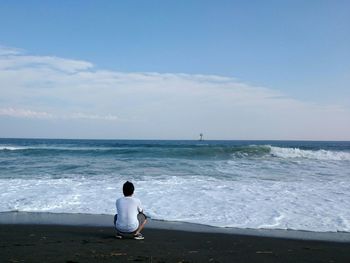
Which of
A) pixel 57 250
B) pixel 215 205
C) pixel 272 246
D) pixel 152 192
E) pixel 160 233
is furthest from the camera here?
pixel 152 192

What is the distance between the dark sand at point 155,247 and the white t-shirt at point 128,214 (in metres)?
0.26

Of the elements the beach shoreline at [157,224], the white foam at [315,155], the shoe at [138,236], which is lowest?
the beach shoreline at [157,224]

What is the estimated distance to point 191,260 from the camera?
5012 millimetres

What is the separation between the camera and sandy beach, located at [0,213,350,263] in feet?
16.8

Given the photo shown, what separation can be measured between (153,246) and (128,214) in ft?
2.70

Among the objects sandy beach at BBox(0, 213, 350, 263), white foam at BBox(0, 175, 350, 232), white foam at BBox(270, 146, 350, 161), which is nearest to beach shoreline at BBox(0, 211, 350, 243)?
sandy beach at BBox(0, 213, 350, 263)

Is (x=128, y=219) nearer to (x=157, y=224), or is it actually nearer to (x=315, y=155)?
(x=157, y=224)

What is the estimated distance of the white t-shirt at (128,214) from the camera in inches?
251

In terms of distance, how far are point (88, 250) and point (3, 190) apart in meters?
6.95

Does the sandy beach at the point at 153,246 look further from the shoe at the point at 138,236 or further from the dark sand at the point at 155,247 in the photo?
the shoe at the point at 138,236


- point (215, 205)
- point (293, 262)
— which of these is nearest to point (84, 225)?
point (215, 205)

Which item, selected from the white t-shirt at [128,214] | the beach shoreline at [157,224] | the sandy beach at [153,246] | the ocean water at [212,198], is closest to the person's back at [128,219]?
the white t-shirt at [128,214]

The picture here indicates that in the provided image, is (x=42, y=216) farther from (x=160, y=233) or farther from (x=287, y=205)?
(x=287, y=205)

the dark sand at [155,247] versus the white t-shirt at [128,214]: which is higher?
the white t-shirt at [128,214]
